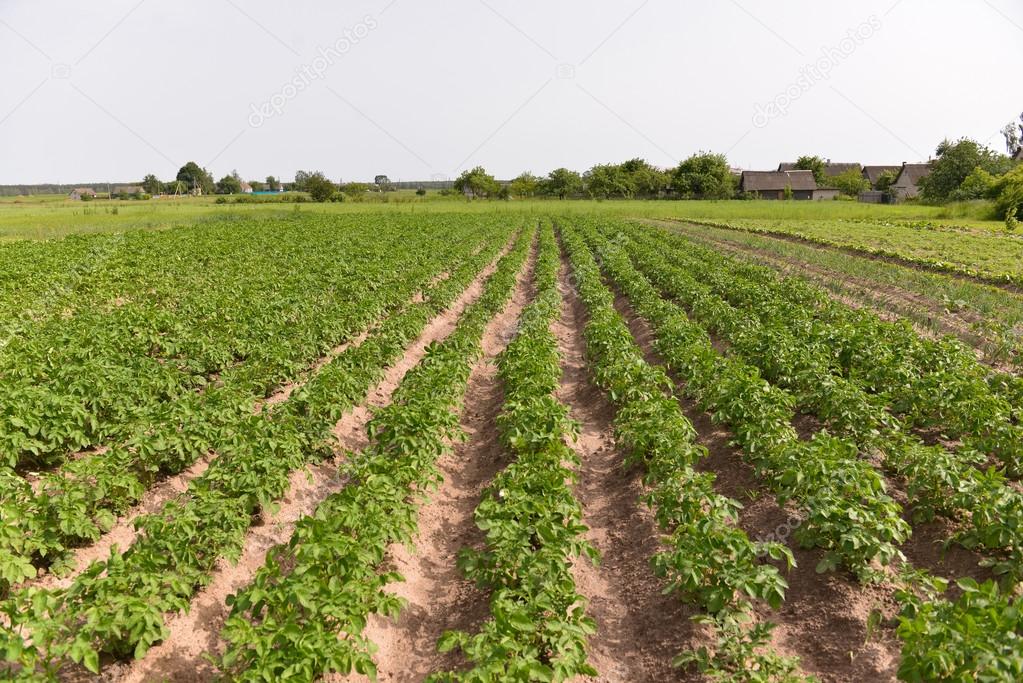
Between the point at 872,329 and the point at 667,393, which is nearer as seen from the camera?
the point at 667,393

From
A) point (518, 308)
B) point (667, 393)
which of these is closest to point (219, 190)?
point (518, 308)

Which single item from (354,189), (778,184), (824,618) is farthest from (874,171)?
(824,618)

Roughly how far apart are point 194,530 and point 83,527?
4.21ft

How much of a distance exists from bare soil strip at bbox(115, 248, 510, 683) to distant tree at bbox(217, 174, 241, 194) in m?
140

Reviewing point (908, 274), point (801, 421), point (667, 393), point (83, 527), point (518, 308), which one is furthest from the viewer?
point (908, 274)

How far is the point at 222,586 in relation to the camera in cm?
553

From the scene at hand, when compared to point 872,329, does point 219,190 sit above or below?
above

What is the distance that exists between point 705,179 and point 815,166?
3626 centimetres

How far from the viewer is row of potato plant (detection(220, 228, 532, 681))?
3.96 metres

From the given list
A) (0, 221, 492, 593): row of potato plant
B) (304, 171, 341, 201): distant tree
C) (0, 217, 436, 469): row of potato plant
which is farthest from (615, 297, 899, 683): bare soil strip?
(304, 171, 341, 201): distant tree

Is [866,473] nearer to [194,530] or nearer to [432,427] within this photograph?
[432,427]

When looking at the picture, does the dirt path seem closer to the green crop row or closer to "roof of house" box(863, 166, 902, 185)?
the green crop row

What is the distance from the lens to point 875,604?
529cm

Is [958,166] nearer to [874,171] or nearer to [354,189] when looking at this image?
[874,171]
